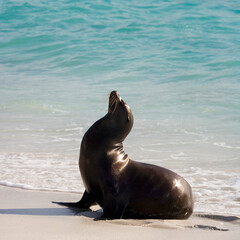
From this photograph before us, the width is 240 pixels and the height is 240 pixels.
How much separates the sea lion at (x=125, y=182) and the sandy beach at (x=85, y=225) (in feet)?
0.50

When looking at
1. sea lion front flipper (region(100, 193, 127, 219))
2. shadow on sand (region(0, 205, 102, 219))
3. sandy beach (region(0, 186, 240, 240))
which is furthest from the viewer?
shadow on sand (region(0, 205, 102, 219))

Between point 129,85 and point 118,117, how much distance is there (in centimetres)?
899

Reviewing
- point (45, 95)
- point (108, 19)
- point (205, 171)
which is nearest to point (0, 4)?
point (108, 19)

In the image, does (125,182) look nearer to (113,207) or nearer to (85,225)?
(113,207)

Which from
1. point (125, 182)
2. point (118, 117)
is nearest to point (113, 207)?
point (125, 182)

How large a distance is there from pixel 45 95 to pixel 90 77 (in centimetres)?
237

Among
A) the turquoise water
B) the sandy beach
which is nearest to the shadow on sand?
the sandy beach

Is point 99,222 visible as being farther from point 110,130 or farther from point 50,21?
point 50,21

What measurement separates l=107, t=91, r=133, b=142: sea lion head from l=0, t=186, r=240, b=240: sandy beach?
2.20ft

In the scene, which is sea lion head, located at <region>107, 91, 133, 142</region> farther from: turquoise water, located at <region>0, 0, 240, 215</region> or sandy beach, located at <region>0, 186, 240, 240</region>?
turquoise water, located at <region>0, 0, 240, 215</region>

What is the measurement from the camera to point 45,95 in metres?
13.5

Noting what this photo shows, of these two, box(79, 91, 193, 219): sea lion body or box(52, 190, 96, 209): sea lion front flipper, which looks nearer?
box(79, 91, 193, 219): sea lion body

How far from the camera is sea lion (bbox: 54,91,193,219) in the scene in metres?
5.20

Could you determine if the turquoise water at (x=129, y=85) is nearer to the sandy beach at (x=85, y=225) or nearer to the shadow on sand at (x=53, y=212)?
the sandy beach at (x=85, y=225)
